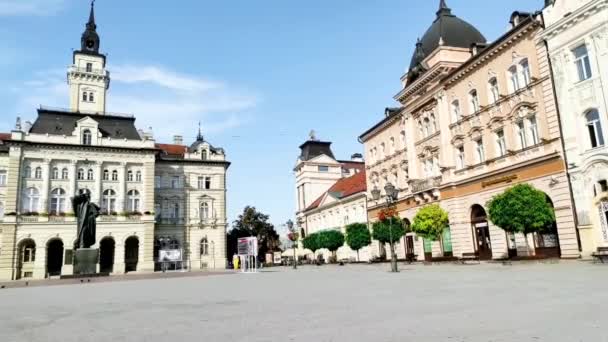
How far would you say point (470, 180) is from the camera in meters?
31.6

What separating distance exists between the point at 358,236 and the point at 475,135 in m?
17.8

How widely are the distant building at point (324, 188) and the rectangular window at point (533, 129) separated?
30183mm

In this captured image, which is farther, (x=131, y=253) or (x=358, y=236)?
(x=131, y=253)

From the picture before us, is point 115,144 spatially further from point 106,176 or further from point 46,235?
point 46,235

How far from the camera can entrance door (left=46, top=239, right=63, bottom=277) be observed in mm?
51125

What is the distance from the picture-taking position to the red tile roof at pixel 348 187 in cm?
5562

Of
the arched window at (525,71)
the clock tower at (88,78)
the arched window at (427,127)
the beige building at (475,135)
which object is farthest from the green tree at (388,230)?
the clock tower at (88,78)

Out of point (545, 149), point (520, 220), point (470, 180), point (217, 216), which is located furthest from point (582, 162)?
point (217, 216)

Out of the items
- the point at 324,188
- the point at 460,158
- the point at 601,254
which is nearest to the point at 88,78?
the point at 324,188

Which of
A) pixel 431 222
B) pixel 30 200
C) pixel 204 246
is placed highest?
pixel 30 200

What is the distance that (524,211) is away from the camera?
22.6 metres

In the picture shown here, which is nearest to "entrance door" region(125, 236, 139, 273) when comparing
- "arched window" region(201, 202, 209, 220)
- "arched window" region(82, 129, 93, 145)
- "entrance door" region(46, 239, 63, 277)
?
"entrance door" region(46, 239, 63, 277)

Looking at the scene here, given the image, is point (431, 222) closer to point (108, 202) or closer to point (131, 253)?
point (131, 253)

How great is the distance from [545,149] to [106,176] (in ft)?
156
